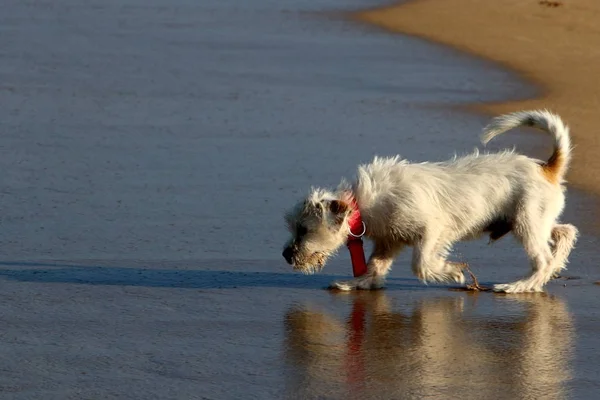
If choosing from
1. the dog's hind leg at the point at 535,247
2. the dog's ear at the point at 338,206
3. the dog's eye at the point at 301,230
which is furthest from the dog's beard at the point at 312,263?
the dog's hind leg at the point at 535,247

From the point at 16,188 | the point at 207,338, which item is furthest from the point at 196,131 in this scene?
the point at 207,338

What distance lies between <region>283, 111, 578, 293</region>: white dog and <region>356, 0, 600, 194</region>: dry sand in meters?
2.55

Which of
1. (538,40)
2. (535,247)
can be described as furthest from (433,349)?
(538,40)

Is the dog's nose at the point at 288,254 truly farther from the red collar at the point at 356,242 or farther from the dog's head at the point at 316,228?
the red collar at the point at 356,242

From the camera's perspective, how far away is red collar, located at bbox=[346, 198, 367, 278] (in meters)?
7.79

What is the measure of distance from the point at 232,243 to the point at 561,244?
2.05m

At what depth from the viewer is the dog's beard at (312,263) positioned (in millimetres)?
7805

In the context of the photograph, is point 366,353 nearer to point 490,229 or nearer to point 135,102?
point 490,229

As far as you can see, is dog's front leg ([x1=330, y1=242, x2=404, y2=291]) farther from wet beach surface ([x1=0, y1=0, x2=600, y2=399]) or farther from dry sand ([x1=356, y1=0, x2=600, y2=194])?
dry sand ([x1=356, y1=0, x2=600, y2=194])

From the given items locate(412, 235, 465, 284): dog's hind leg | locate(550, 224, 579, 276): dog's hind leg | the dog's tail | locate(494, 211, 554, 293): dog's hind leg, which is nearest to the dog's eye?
locate(412, 235, 465, 284): dog's hind leg

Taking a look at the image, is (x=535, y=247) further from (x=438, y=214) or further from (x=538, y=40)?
(x=538, y=40)

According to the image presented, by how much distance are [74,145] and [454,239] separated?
4.25 meters

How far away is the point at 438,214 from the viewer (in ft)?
25.7

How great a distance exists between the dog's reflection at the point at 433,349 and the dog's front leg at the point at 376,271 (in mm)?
124
